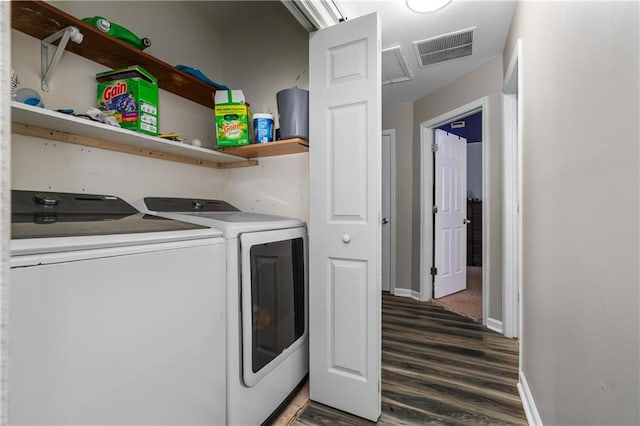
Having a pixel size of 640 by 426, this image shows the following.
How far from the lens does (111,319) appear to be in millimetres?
843

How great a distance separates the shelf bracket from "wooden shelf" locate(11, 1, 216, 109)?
28 millimetres

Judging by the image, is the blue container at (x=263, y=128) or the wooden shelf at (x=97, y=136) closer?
the wooden shelf at (x=97, y=136)

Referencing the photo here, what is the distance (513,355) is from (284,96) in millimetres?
2427

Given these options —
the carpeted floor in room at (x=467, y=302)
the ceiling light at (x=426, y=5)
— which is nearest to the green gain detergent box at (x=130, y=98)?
the ceiling light at (x=426, y=5)

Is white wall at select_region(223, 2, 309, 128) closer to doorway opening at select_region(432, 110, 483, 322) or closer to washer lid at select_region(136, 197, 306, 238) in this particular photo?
washer lid at select_region(136, 197, 306, 238)

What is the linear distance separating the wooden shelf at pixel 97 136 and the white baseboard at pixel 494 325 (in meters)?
2.58

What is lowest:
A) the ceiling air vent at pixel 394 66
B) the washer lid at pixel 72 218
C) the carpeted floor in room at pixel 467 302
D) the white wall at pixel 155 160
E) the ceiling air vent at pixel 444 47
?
the carpeted floor in room at pixel 467 302

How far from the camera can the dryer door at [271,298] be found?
1.33 m

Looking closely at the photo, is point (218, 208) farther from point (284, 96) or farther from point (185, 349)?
point (185, 349)

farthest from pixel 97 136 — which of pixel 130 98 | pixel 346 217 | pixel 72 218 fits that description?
pixel 346 217

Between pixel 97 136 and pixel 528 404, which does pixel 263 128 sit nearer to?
pixel 97 136

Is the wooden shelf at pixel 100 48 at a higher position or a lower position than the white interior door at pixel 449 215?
higher

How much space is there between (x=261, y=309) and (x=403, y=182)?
109 inches

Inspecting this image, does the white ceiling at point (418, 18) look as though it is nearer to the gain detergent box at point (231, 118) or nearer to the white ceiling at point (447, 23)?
the white ceiling at point (447, 23)
